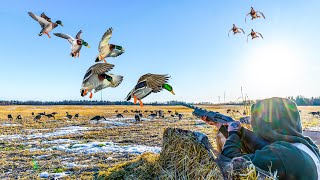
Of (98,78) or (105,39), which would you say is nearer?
(98,78)

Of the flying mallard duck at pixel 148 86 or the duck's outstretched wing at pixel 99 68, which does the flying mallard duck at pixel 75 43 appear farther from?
the flying mallard duck at pixel 148 86

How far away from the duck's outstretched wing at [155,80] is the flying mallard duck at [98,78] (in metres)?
0.31

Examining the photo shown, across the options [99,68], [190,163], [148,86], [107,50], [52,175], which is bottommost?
[52,175]

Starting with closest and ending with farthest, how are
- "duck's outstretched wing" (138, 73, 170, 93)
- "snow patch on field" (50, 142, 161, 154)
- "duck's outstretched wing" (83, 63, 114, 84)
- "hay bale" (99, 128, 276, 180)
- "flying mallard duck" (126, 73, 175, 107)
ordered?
"hay bale" (99, 128, 276, 180) → "duck's outstretched wing" (83, 63, 114, 84) → "flying mallard duck" (126, 73, 175, 107) → "duck's outstretched wing" (138, 73, 170, 93) → "snow patch on field" (50, 142, 161, 154)

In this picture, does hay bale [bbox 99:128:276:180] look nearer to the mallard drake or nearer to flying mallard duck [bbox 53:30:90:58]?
the mallard drake

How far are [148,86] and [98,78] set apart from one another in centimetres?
52

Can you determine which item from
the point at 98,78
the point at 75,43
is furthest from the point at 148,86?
the point at 75,43

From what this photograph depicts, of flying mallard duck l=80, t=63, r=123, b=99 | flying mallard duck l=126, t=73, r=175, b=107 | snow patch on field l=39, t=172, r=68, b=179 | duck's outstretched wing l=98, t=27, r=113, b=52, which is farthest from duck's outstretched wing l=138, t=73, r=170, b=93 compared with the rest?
snow patch on field l=39, t=172, r=68, b=179

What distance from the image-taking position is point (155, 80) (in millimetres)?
3619

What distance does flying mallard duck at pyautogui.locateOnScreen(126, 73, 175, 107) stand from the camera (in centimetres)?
341

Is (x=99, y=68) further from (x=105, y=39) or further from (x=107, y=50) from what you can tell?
(x=105, y=39)

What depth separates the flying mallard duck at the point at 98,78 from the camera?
331 centimetres

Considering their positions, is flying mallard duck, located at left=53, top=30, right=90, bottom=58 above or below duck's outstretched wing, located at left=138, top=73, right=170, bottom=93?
above

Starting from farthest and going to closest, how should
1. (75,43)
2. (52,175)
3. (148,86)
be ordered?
(52,175)
(75,43)
(148,86)
